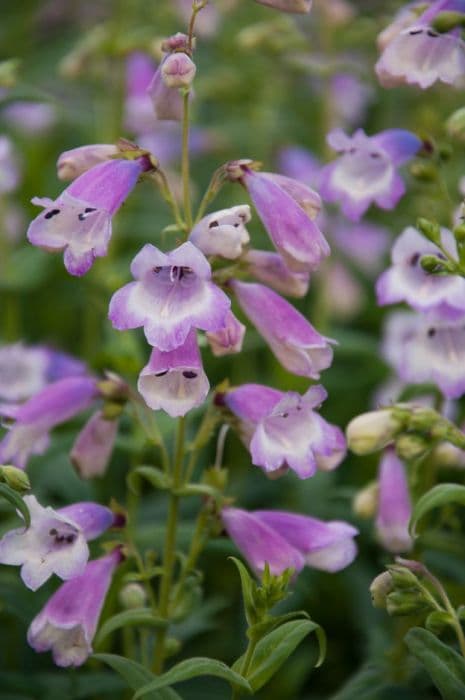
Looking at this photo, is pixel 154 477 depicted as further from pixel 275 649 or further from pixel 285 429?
A: pixel 275 649

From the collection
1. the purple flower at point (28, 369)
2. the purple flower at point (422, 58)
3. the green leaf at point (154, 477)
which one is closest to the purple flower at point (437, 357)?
the purple flower at point (422, 58)

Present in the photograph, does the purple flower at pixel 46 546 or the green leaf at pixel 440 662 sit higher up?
the purple flower at pixel 46 546

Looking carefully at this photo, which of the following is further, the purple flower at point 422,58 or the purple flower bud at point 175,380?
the purple flower at point 422,58

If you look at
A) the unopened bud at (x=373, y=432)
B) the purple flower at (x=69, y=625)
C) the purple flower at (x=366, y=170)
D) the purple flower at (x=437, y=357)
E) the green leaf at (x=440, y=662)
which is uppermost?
the purple flower at (x=366, y=170)

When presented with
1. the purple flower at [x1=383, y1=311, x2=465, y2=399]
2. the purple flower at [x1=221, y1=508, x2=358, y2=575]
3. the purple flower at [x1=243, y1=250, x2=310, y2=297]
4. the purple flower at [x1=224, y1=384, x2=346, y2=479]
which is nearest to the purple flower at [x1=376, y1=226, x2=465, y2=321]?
the purple flower at [x1=383, y1=311, x2=465, y2=399]

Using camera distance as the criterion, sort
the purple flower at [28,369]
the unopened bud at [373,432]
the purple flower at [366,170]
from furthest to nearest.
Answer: the purple flower at [28,369] → the purple flower at [366,170] → the unopened bud at [373,432]

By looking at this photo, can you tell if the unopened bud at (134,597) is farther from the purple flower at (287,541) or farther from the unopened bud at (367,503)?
the unopened bud at (367,503)

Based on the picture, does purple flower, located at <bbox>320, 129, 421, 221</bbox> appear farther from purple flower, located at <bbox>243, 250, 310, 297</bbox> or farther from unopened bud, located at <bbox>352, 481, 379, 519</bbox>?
unopened bud, located at <bbox>352, 481, 379, 519</bbox>
